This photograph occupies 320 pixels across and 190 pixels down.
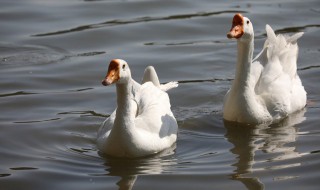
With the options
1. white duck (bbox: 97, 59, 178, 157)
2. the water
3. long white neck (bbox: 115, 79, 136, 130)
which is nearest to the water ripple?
the water

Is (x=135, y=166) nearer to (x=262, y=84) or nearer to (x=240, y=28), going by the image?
(x=240, y=28)

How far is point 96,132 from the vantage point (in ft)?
31.1

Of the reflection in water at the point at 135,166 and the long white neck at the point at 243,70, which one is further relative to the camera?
the long white neck at the point at 243,70

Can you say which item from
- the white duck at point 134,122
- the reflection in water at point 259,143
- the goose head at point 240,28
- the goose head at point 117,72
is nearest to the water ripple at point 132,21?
the white duck at point 134,122

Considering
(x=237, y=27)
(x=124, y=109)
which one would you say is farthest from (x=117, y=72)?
(x=237, y=27)

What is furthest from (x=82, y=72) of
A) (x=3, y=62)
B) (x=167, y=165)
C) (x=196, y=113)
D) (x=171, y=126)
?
(x=167, y=165)

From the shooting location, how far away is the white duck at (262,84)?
375 inches

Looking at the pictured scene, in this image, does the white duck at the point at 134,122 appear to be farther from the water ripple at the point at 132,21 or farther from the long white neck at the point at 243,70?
the water ripple at the point at 132,21

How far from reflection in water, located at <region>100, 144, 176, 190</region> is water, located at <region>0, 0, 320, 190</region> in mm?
11

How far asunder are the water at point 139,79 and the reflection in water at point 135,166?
0.04ft

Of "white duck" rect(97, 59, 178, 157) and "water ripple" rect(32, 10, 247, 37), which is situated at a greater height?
"water ripple" rect(32, 10, 247, 37)

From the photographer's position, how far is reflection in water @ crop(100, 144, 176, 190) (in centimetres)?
800

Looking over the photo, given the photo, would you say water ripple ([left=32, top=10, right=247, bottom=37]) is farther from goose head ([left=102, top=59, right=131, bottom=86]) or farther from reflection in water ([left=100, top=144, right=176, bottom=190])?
goose head ([left=102, top=59, right=131, bottom=86])

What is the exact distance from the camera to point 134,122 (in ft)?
28.5
